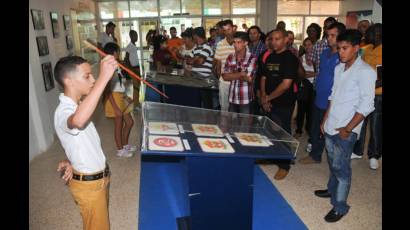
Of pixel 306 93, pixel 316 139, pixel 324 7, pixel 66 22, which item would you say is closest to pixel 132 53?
pixel 66 22

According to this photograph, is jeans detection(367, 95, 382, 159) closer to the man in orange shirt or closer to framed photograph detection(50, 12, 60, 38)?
the man in orange shirt

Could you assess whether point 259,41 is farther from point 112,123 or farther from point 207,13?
point 207,13

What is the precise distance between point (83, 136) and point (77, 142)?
0.04 m

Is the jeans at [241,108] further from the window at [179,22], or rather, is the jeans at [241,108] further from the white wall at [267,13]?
the window at [179,22]

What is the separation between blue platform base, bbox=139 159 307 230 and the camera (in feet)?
8.01

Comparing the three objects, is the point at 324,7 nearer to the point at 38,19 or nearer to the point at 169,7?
the point at 169,7

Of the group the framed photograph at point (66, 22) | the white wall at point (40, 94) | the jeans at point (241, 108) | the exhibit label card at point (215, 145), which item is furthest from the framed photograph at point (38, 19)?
the exhibit label card at point (215, 145)

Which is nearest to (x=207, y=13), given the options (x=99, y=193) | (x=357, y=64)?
(x=357, y=64)

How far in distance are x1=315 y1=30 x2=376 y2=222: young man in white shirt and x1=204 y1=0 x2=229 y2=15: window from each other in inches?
420

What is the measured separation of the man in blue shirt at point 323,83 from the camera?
2.91 metres

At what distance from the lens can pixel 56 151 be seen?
162 inches

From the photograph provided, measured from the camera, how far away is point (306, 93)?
4.44 m

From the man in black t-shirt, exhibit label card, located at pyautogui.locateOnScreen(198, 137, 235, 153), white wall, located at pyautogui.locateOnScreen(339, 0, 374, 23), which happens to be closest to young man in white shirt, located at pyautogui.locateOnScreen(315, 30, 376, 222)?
the man in black t-shirt
